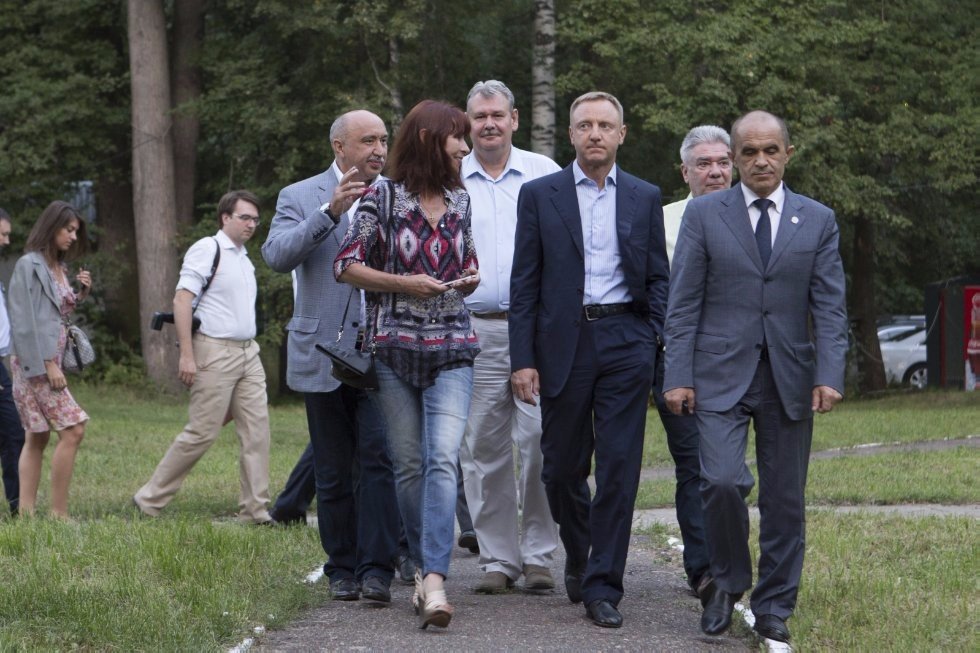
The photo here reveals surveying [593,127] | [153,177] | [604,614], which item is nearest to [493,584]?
[604,614]

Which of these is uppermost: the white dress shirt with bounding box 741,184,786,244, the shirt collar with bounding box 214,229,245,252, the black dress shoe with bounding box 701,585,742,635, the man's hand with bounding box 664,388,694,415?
the white dress shirt with bounding box 741,184,786,244

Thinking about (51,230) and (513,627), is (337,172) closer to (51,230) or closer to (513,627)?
(513,627)

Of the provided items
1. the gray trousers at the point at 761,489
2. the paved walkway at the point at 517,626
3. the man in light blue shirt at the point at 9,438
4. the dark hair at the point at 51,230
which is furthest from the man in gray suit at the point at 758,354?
the man in light blue shirt at the point at 9,438

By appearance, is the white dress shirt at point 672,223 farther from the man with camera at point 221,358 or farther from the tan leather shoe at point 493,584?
the man with camera at point 221,358

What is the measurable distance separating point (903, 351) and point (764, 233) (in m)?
31.5

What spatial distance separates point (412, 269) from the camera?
20.3 ft

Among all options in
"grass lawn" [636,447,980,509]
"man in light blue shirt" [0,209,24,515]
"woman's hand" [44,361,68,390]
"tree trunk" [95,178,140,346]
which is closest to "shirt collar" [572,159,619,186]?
"woman's hand" [44,361,68,390]

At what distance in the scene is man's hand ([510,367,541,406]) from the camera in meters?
6.52

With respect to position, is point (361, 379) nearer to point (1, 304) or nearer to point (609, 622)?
point (609, 622)

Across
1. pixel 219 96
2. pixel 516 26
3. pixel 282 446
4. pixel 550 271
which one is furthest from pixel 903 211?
pixel 550 271

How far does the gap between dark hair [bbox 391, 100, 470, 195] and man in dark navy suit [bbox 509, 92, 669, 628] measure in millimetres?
559

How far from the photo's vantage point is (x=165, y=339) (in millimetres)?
26609

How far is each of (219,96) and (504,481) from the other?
65.2ft

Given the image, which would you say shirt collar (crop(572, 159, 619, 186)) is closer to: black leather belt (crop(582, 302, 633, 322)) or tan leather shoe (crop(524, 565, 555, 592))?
black leather belt (crop(582, 302, 633, 322))
